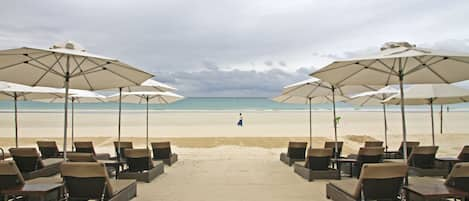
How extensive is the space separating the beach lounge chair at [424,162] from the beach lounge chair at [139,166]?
193 inches

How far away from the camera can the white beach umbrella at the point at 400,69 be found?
4487 millimetres

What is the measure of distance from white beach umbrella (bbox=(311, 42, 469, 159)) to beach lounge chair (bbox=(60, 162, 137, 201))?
2998 mm

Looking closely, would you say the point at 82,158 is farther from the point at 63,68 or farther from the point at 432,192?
the point at 432,192

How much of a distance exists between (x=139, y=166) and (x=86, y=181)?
276 cm

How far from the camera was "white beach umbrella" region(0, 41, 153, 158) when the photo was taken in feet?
14.3

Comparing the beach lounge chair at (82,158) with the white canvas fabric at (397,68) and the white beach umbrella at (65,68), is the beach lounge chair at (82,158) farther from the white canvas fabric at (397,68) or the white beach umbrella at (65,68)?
the white canvas fabric at (397,68)

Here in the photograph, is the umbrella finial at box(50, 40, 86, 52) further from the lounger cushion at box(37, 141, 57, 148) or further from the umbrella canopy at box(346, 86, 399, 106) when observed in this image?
the umbrella canopy at box(346, 86, 399, 106)

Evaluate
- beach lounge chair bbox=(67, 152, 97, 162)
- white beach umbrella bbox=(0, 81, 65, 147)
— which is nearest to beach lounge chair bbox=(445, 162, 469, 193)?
beach lounge chair bbox=(67, 152, 97, 162)

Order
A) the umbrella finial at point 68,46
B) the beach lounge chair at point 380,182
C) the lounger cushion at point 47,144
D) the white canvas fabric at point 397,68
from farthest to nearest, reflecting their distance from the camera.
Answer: the lounger cushion at point 47,144, the umbrella finial at point 68,46, the white canvas fabric at point 397,68, the beach lounge chair at point 380,182

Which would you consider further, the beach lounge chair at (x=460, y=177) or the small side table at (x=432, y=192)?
the beach lounge chair at (x=460, y=177)


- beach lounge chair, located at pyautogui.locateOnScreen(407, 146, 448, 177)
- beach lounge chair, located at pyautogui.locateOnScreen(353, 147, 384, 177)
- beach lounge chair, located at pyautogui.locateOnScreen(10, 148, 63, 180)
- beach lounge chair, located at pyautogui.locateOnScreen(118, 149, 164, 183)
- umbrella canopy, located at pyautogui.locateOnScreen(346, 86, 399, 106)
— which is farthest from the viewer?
umbrella canopy, located at pyautogui.locateOnScreen(346, 86, 399, 106)

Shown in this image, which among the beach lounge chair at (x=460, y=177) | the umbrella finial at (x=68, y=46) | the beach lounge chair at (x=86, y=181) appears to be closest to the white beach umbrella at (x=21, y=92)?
the umbrella finial at (x=68, y=46)

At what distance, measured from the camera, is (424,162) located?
278 inches

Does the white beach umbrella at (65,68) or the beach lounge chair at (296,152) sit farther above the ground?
the white beach umbrella at (65,68)
